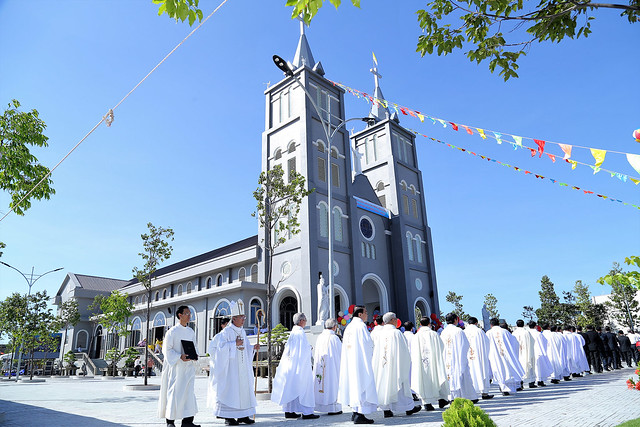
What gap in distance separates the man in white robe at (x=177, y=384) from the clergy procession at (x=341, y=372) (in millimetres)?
15

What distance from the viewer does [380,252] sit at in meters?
34.2

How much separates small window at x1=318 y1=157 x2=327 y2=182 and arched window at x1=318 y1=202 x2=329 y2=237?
1.99 metres

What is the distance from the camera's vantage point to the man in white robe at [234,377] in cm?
774

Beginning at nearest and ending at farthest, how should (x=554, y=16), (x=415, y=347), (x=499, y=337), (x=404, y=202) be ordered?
(x=554, y=16)
(x=415, y=347)
(x=499, y=337)
(x=404, y=202)

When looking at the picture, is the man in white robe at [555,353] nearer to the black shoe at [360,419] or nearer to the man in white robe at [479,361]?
the man in white robe at [479,361]

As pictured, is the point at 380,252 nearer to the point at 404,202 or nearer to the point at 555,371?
the point at 404,202

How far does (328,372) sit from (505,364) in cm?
Answer: 526

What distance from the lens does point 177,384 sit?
701 cm

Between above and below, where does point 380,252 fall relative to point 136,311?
above

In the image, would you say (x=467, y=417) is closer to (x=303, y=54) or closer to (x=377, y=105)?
(x=303, y=54)

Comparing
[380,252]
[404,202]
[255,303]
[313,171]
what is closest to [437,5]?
[313,171]

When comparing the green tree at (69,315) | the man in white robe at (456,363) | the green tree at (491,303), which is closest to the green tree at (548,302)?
the green tree at (491,303)

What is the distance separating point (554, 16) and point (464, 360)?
7034 millimetres

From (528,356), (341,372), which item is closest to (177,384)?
(341,372)
